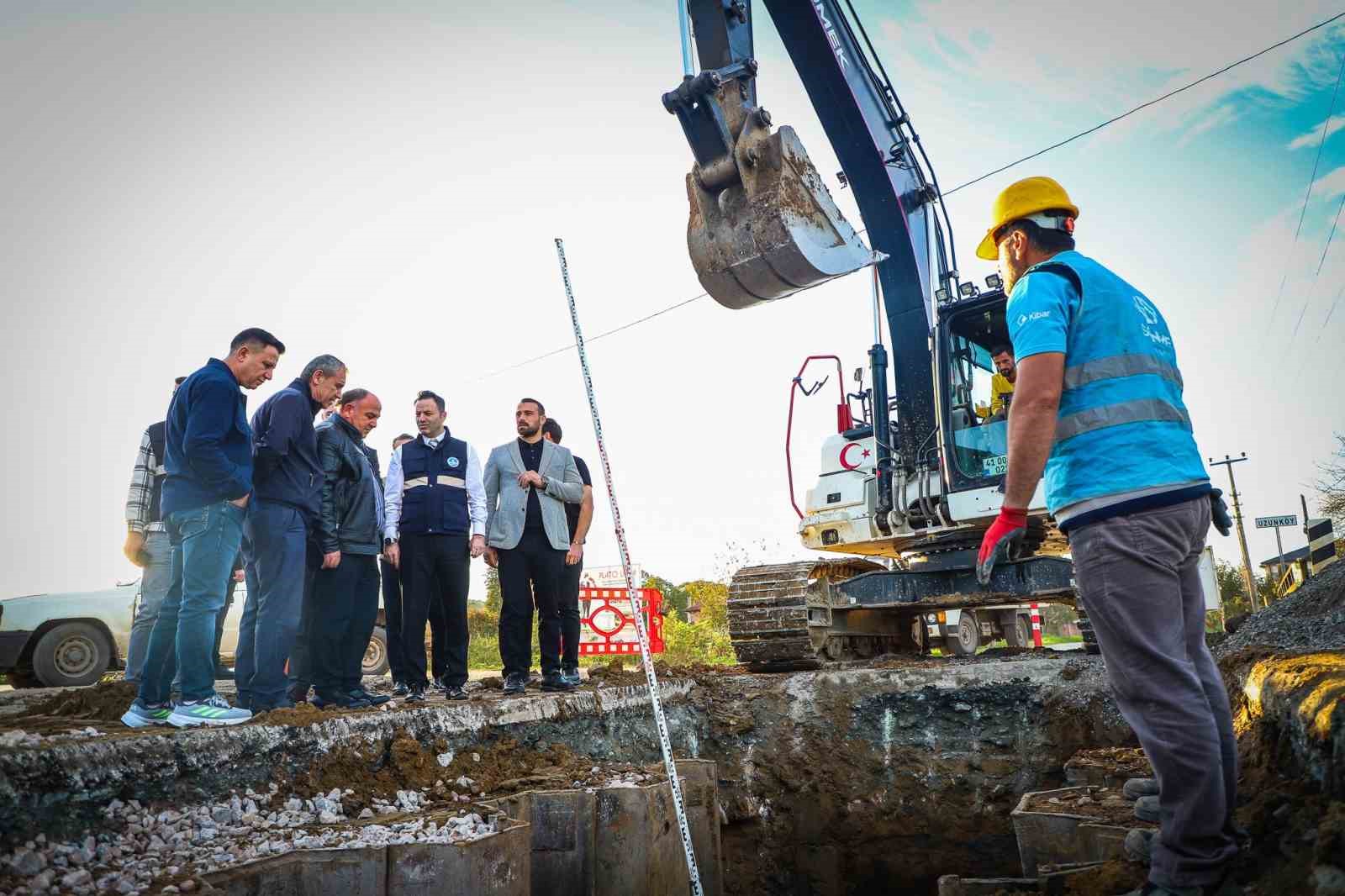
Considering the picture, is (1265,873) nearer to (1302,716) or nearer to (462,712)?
(1302,716)

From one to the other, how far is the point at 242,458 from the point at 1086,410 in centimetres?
341

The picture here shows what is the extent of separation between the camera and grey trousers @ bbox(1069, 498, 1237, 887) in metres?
2.03

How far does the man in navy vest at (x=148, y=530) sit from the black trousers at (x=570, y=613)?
2.30m

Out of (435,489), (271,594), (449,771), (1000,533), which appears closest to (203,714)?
(271,594)

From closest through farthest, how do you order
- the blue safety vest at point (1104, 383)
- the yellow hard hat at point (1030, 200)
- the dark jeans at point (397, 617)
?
the blue safety vest at point (1104, 383), the yellow hard hat at point (1030, 200), the dark jeans at point (397, 617)

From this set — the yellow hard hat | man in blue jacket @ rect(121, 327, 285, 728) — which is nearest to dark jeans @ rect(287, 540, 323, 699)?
man in blue jacket @ rect(121, 327, 285, 728)

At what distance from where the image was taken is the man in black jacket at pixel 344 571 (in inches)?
180

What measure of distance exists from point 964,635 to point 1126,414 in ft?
30.9

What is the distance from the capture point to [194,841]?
259 cm

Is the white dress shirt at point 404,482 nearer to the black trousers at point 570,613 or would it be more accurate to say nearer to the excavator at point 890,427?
the black trousers at point 570,613

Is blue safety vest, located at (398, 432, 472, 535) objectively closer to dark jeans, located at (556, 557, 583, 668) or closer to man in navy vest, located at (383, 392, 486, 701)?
man in navy vest, located at (383, 392, 486, 701)

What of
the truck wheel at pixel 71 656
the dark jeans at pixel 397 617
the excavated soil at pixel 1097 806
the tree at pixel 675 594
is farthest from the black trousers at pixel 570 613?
the tree at pixel 675 594

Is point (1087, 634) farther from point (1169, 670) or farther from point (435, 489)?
point (435, 489)

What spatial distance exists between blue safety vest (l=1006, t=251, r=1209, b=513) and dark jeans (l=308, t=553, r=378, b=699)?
368cm
